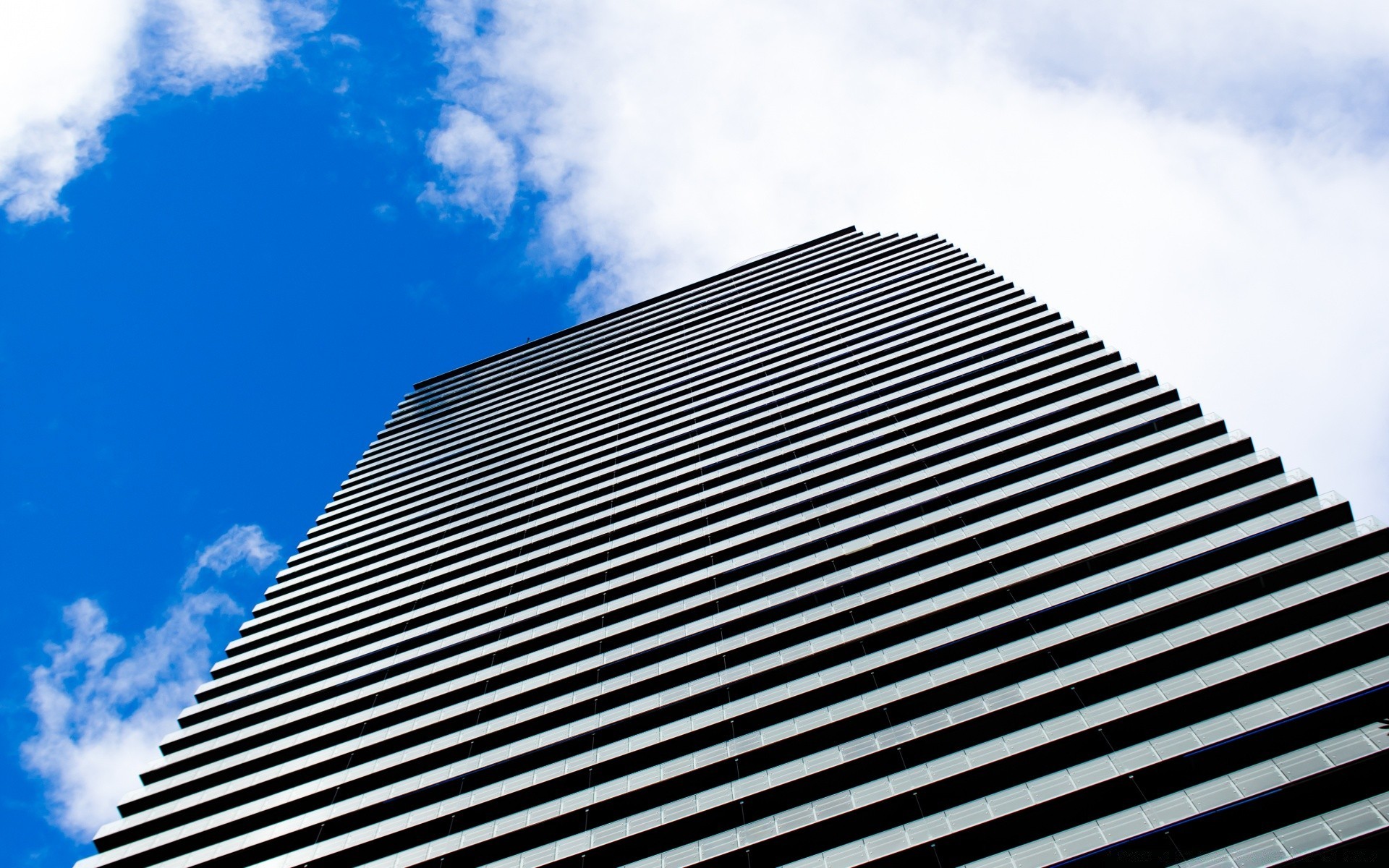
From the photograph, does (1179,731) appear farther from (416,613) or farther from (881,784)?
(416,613)

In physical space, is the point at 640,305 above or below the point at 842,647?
above

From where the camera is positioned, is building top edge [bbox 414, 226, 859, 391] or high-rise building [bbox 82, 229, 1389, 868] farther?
building top edge [bbox 414, 226, 859, 391]

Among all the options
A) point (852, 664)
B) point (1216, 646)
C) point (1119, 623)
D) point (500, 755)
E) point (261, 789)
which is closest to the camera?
point (1216, 646)

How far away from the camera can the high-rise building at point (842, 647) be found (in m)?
25.1

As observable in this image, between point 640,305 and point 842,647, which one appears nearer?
point 842,647

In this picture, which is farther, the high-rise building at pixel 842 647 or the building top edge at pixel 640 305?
the building top edge at pixel 640 305

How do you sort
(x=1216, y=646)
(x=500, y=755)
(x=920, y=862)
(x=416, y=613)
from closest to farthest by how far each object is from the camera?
(x=920, y=862) → (x=1216, y=646) → (x=500, y=755) → (x=416, y=613)

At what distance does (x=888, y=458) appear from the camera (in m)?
44.6

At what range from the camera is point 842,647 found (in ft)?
109

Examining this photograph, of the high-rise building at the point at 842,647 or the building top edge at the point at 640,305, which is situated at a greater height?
the building top edge at the point at 640,305

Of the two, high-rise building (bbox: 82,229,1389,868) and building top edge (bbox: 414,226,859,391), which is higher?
building top edge (bbox: 414,226,859,391)

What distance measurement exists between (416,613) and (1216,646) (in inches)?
1496

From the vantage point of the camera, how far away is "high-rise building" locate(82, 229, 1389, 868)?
2506 centimetres

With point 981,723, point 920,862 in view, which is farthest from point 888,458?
point 920,862
